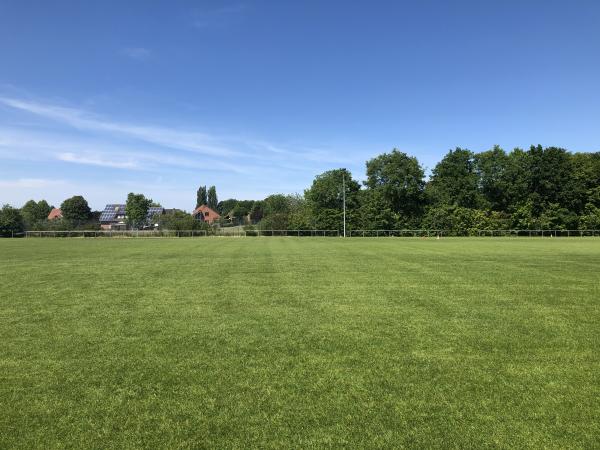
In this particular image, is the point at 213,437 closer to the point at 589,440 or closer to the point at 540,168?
the point at 589,440

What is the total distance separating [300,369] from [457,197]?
79.5 meters

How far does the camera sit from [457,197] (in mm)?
80312

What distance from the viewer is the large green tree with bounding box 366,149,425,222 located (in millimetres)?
82250

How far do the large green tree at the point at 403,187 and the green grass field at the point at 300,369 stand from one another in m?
70.8

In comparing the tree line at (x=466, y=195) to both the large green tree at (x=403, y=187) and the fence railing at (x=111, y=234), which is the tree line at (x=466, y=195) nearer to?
the large green tree at (x=403, y=187)

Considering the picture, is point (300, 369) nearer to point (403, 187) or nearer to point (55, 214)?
point (403, 187)

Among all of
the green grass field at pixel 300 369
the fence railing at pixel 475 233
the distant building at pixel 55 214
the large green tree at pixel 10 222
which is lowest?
the fence railing at pixel 475 233

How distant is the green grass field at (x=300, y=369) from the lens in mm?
4316

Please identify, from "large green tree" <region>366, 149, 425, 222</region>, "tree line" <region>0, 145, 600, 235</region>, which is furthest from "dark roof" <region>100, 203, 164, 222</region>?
"large green tree" <region>366, 149, 425, 222</region>

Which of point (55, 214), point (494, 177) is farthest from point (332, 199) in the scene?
point (55, 214)

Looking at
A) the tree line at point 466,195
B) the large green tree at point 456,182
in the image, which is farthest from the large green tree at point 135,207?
the large green tree at point 456,182

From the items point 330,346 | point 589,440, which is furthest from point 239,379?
point 589,440

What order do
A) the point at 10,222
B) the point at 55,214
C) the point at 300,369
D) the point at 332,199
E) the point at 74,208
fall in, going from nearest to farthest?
the point at 300,369 < the point at 10,222 < the point at 332,199 < the point at 74,208 < the point at 55,214

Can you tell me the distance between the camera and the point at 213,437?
4227 millimetres
